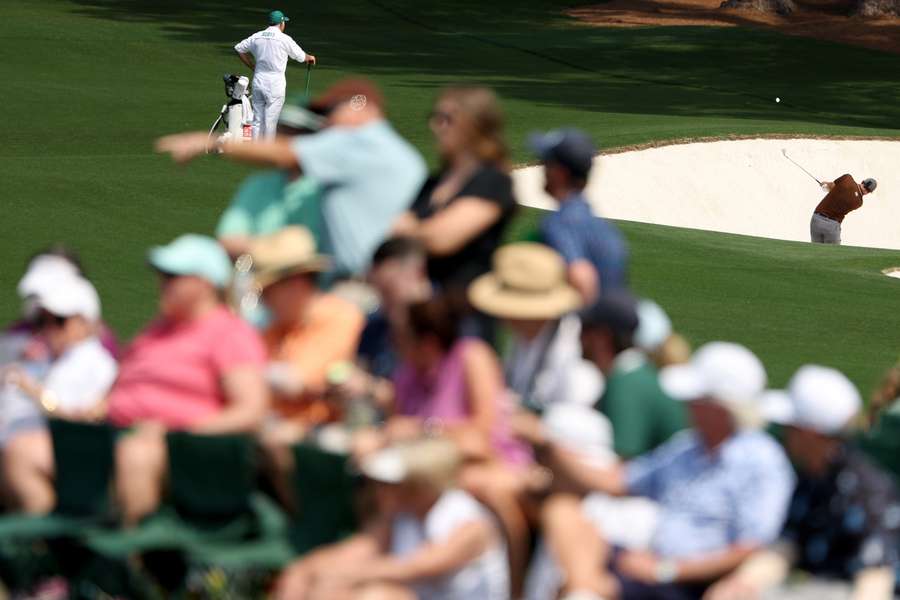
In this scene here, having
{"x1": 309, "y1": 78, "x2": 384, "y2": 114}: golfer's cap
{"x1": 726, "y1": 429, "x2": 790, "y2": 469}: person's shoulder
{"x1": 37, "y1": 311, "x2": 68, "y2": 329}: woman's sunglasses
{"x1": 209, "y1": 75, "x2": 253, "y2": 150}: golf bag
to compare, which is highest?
{"x1": 309, "y1": 78, "x2": 384, "y2": 114}: golfer's cap

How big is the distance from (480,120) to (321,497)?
5.97 ft

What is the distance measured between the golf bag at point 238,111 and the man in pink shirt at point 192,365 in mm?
14764

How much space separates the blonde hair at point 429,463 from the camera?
6.08m

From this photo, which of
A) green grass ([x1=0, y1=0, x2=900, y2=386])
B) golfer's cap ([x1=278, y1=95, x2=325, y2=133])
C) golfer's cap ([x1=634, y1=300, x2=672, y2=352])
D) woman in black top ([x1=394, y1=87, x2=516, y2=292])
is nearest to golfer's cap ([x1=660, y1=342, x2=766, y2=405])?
golfer's cap ([x1=634, y1=300, x2=672, y2=352])

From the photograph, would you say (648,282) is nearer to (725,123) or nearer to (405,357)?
(405,357)

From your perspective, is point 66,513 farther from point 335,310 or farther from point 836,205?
point 836,205

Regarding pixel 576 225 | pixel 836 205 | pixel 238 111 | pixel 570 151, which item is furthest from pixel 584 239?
pixel 836 205

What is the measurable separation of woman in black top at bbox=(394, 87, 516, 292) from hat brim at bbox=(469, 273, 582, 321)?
290mm

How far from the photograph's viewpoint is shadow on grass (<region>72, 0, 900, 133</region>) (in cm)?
3456

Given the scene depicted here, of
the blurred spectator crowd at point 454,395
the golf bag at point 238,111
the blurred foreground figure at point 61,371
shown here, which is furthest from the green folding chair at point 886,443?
the golf bag at point 238,111

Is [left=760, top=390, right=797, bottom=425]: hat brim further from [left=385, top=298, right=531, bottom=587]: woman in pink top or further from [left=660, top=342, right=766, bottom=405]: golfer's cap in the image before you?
[left=385, top=298, right=531, bottom=587]: woman in pink top

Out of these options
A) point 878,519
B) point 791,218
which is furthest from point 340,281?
point 791,218

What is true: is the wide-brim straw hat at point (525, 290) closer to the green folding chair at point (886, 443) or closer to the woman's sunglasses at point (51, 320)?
the green folding chair at point (886, 443)

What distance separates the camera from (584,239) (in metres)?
8.15
